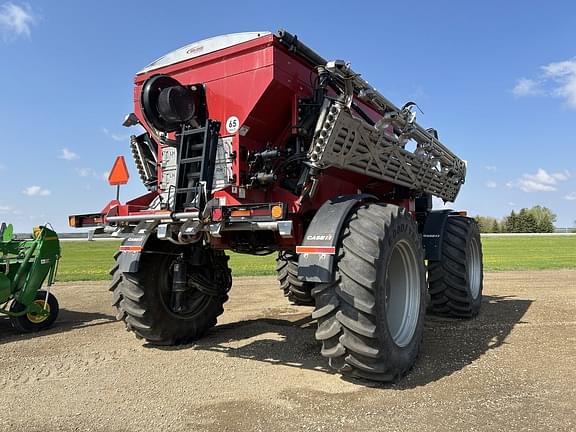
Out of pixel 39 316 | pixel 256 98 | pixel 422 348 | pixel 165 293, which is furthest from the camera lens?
pixel 39 316

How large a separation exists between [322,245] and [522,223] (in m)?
82.9

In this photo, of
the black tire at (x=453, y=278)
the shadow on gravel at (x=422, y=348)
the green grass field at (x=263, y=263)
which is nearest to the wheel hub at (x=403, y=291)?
the shadow on gravel at (x=422, y=348)

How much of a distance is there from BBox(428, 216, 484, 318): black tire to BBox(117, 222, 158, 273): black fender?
463 centimetres

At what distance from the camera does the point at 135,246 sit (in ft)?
18.1

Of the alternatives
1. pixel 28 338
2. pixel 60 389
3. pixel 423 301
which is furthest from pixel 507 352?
pixel 28 338

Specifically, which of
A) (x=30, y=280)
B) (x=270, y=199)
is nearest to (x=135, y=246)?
(x=270, y=199)

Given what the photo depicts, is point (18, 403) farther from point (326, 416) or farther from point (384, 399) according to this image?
point (384, 399)

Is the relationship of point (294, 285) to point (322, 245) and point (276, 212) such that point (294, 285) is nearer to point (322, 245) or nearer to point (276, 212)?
point (276, 212)

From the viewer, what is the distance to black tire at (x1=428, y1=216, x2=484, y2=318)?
7.90 m

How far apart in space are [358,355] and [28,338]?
4.98m

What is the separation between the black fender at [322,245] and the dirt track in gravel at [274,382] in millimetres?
1060

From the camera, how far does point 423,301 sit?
5.65 m

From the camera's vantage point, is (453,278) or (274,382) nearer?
(274,382)

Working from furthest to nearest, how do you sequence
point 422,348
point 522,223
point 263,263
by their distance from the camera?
point 522,223
point 263,263
point 422,348
